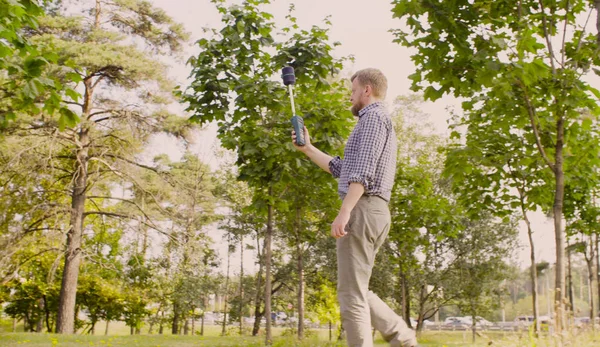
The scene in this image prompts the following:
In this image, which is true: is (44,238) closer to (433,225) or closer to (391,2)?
(433,225)

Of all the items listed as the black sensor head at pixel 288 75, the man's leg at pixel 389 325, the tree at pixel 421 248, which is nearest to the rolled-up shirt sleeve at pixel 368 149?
the man's leg at pixel 389 325

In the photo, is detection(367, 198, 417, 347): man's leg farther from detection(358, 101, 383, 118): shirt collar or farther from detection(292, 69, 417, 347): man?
detection(358, 101, 383, 118): shirt collar

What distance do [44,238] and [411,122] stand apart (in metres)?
17.8

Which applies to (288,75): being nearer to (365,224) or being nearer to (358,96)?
(358,96)

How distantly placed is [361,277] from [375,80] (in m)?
1.26

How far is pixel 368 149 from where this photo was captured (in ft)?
10.9

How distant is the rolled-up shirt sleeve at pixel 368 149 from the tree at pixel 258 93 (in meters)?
5.38

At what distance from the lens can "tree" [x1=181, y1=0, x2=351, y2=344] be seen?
9.04 meters

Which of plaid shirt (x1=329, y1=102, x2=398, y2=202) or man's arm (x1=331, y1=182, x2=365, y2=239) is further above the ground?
plaid shirt (x1=329, y1=102, x2=398, y2=202)

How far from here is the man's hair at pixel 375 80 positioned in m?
3.54

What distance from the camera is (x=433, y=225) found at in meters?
13.2

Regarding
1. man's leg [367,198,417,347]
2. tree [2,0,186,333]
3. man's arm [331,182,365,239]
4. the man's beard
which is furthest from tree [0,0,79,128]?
tree [2,0,186,333]

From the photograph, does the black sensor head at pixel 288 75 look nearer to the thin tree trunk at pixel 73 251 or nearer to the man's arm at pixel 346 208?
the man's arm at pixel 346 208

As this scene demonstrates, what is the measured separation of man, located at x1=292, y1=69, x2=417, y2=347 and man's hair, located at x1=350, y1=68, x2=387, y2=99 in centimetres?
9
